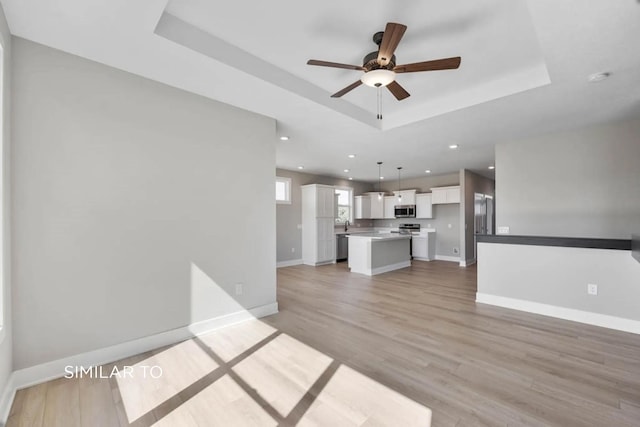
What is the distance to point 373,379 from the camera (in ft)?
7.16

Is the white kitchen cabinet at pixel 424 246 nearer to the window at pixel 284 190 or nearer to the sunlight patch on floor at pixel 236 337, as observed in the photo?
the window at pixel 284 190

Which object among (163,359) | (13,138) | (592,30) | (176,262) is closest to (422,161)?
(592,30)

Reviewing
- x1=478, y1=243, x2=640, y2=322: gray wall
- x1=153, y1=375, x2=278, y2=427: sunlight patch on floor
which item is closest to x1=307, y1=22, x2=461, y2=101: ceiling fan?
x1=153, y1=375, x2=278, y2=427: sunlight patch on floor

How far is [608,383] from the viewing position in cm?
213

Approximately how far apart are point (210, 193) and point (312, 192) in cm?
469

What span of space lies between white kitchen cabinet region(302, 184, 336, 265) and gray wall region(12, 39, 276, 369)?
13.8ft

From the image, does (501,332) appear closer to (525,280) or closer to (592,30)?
(525,280)

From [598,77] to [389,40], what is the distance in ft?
7.49

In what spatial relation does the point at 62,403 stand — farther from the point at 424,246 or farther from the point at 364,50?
the point at 424,246

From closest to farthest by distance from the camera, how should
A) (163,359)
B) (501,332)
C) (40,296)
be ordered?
1. (40,296)
2. (163,359)
3. (501,332)

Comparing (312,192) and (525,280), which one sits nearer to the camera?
(525,280)

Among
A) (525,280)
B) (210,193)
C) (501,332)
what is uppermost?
(210,193)

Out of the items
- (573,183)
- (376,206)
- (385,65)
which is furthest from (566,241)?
(376,206)

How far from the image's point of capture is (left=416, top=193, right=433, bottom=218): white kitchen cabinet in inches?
343
